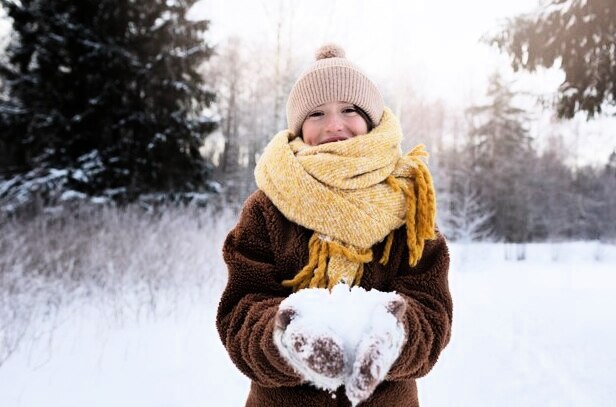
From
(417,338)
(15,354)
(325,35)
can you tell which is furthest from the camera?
(325,35)

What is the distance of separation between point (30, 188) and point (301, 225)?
8240 mm

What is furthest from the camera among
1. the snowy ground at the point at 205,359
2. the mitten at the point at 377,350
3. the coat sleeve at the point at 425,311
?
the snowy ground at the point at 205,359

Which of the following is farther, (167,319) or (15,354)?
(167,319)

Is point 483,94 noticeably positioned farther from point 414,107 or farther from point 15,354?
point 15,354

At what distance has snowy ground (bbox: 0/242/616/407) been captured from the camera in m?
3.41

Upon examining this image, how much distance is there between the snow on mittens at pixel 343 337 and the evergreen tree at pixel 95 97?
8202mm

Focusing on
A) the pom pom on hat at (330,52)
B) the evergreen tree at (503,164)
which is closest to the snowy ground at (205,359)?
the pom pom on hat at (330,52)

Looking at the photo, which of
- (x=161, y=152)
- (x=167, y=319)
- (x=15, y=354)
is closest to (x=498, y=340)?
(x=167, y=319)

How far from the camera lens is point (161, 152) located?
8.87 metres

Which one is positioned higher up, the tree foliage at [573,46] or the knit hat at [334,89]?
the tree foliage at [573,46]

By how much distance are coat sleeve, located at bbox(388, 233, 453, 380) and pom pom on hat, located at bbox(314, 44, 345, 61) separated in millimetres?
842

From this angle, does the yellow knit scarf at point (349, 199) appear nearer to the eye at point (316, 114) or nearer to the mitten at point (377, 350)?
the eye at point (316, 114)

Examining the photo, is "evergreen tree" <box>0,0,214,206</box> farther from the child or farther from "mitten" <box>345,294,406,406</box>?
"mitten" <box>345,294,406,406</box>

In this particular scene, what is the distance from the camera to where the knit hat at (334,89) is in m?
1.56
